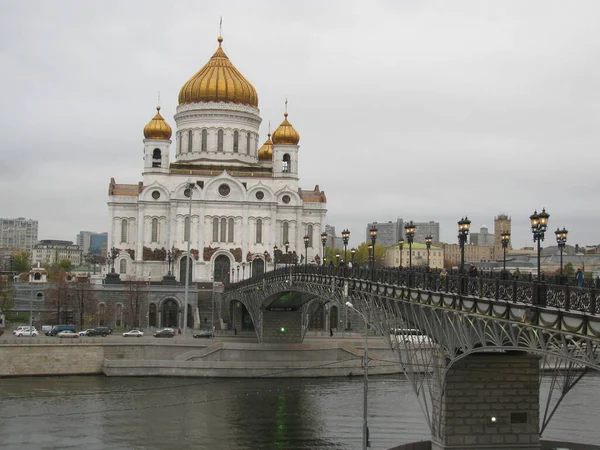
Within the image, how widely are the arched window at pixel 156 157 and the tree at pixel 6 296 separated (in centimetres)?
1874

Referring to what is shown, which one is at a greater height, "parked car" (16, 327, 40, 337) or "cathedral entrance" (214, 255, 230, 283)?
"cathedral entrance" (214, 255, 230, 283)

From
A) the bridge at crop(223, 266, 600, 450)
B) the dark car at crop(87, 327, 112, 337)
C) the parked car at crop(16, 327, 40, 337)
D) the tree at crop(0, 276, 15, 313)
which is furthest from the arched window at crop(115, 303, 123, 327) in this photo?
the bridge at crop(223, 266, 600, 450)

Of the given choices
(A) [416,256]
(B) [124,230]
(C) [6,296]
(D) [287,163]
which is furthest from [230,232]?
A: (A) [416,256]

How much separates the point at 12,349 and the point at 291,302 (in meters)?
17.7

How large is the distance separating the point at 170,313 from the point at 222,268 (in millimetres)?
11050

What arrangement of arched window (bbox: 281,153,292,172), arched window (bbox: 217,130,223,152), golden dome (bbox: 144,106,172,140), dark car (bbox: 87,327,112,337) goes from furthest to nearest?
arched window (bbox: 281,153,292,172), arched window (bbox: 217,130,223,152), golden dome (bbox: 144,106,172,140), dark car (bbox: 87,327,112,337)

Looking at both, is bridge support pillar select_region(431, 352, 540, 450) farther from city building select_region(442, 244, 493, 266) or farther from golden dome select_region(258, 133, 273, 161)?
city building select_region(442, 244, 493, 266)

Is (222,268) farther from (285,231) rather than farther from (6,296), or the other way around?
(6,296)

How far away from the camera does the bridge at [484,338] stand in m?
19.4

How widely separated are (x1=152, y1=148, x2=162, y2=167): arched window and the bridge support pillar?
214 feet

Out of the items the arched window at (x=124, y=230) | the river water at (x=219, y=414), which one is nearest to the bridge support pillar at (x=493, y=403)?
the river water at (x=219, y=414)

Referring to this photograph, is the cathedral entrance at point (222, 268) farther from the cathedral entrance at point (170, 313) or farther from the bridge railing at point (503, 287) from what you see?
the bridge railing at point (503, 287)

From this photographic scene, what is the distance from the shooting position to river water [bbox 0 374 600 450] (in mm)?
36625

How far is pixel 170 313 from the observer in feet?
251
